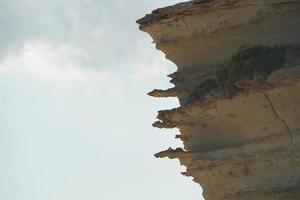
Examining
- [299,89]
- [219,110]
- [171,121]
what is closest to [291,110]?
[299,89]

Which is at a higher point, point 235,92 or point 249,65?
point 249,65

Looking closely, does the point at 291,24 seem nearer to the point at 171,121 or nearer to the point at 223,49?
the point at 223,49

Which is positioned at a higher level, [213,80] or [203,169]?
[213,80]

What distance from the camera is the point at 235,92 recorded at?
11.5 m

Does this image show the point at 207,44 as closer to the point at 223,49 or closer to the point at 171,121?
the point at 223,49

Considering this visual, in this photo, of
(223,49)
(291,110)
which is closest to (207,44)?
(223,49)

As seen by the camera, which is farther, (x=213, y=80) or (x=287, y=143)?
(x=213, y=80)

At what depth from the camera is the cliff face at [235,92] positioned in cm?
1105

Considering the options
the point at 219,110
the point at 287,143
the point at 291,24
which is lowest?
the point at 287,143

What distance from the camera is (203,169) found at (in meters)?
12.1

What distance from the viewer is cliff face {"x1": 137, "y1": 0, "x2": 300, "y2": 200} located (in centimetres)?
1105

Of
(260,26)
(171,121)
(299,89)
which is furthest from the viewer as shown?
(171,121)

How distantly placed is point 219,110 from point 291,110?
124cm

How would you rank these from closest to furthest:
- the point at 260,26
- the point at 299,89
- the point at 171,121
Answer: the point at 299,89 → the point at 260,26 → the point at 171,121
